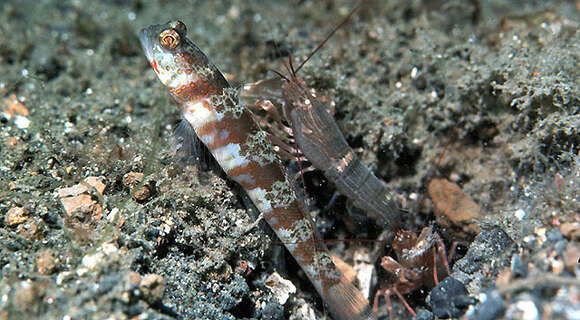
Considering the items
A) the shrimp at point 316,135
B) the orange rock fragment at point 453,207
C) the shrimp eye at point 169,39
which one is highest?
the shrimp eye at point 169,39

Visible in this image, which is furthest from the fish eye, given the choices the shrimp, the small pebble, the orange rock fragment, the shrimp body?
the orange rock fragment

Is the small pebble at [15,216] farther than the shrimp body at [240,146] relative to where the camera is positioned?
No

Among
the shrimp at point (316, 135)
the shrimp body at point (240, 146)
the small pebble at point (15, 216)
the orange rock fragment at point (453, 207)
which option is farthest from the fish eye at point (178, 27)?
the orange rock fragment at point (453, 207)

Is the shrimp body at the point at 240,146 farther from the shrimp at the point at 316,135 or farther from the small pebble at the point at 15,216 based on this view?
the small pebble at the point at 15,216

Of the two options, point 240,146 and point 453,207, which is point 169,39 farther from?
point 453,207

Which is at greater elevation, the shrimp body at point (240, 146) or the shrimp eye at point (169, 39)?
the shrimp eye at point (169, 39)

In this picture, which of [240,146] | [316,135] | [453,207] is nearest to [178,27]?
[240,146]

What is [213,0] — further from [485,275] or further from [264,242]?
[485,275]
